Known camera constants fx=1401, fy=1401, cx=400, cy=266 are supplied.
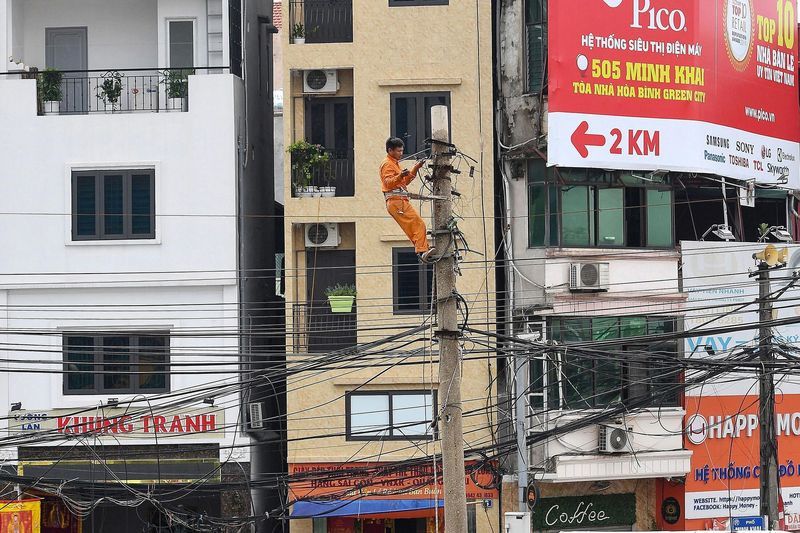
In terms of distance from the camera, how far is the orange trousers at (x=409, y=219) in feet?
56.1

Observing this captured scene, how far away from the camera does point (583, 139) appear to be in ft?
93.0

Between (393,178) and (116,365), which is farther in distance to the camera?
(116,365)

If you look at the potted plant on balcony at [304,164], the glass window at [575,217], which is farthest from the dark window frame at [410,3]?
the glass window at [575,217]

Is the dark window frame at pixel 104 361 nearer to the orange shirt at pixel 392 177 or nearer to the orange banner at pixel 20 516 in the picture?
the orange banner at pixel 20 516

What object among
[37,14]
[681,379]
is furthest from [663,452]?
[37,14]

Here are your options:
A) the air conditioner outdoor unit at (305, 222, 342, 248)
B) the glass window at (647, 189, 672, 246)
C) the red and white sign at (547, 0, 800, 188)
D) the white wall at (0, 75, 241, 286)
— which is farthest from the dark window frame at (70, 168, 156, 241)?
the glass window at (647, 189, 672, 246)

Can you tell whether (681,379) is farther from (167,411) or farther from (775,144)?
(167,411)

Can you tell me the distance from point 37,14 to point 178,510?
11.1m

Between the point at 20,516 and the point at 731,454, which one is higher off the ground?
the point at 731,454

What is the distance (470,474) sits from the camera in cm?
2727

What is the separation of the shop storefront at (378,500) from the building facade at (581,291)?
0.61 metres

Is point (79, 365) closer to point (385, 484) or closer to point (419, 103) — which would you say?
point (385, 484)

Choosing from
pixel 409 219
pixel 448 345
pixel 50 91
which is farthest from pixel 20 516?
pixel 448 345

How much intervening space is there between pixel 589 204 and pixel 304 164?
5945 millimetres
